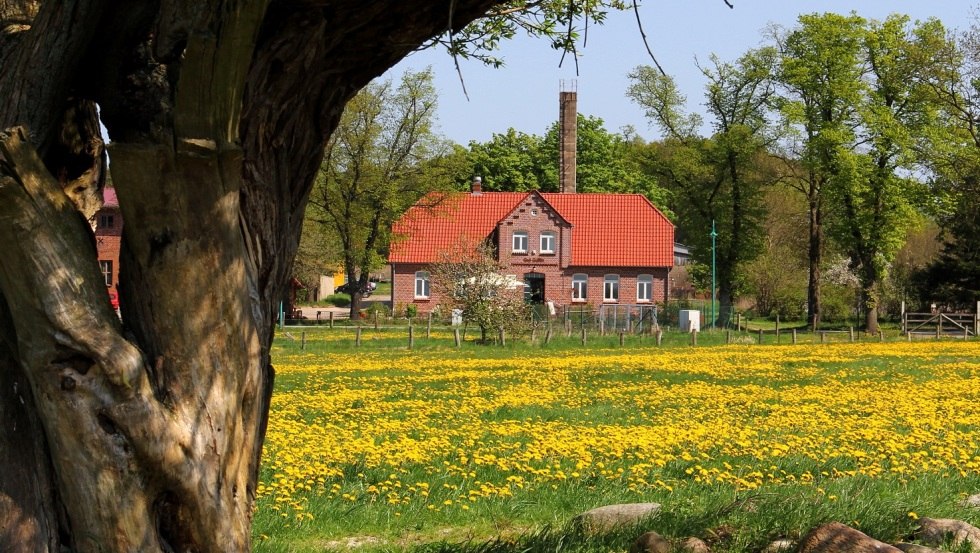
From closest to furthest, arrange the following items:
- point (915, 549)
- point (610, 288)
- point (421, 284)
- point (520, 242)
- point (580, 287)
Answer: point (915, 549), point (520, 242), point (610, 288), point (580, 287), point (421, 284)

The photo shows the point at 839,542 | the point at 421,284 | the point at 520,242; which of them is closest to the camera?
the point at 839,542

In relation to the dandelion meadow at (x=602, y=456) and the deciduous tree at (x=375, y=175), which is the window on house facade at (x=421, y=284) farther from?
the dandelion meadow at (x=602, y=456)

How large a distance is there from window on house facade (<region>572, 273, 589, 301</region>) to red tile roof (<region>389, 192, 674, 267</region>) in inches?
45.8

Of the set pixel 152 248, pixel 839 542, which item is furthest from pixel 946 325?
pixel 152 248

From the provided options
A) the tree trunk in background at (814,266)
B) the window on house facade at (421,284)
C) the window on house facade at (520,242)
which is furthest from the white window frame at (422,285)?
the tree trunk in background at (814,266)

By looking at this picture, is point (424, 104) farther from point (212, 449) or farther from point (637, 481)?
point (212, 449)

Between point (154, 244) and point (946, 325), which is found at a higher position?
point (154, 244)

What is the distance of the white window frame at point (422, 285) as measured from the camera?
245 feet

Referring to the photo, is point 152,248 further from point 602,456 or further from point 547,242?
point 547,242

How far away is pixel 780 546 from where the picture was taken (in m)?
6.97

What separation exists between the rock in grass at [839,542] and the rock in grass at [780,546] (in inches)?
10.8

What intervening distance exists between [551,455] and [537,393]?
9.13 m

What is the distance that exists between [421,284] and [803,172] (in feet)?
85.1

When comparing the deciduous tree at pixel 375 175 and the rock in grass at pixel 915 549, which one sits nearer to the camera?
the rock in grass at pixel 915 549
